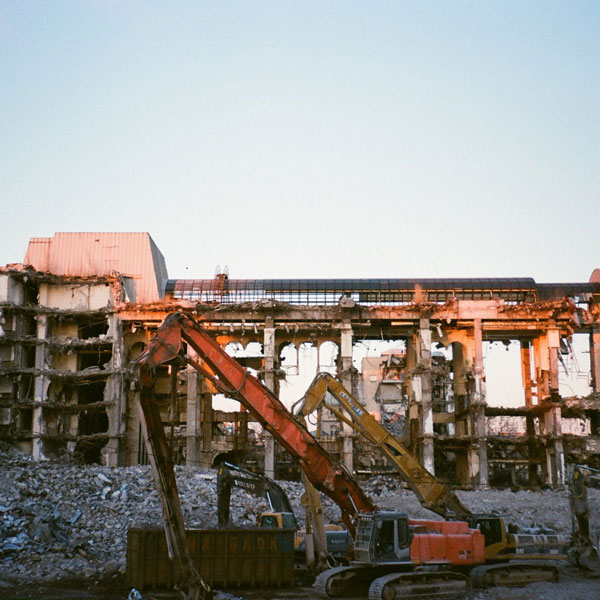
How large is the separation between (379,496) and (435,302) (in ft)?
44.4

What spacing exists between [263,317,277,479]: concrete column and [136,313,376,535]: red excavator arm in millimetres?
23001

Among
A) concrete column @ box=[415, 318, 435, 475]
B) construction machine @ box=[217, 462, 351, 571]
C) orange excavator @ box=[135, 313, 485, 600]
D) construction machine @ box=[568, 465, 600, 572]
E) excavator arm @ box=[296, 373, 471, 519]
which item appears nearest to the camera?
orange excavator @ box=[135, 313, 485, 600]

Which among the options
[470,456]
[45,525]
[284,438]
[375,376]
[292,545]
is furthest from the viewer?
[375,376]

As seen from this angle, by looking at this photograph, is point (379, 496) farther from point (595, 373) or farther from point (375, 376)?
point (375, 376)

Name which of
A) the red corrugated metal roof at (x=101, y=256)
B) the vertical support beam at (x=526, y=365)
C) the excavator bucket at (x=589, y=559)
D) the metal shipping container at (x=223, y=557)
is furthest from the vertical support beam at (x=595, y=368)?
the metal shipping container at (x=223, y=557)

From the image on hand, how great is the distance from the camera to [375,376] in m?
73.0

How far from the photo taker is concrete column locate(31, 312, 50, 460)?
1747 inches

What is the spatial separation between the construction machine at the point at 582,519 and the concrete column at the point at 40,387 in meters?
30.4

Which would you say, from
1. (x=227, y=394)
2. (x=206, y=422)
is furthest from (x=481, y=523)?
(x=206, y=422)

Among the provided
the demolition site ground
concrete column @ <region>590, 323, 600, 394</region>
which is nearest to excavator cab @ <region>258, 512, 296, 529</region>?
the demolition site ground

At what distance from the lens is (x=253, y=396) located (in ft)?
63.8

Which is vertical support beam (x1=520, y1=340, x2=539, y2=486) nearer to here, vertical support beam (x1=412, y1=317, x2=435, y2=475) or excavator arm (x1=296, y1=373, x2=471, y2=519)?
vertical support beam (x1=412, y1=317, x2=435, y2=475)

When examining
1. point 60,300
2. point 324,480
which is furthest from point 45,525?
point 60,300

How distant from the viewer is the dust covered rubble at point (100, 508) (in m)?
24.4
